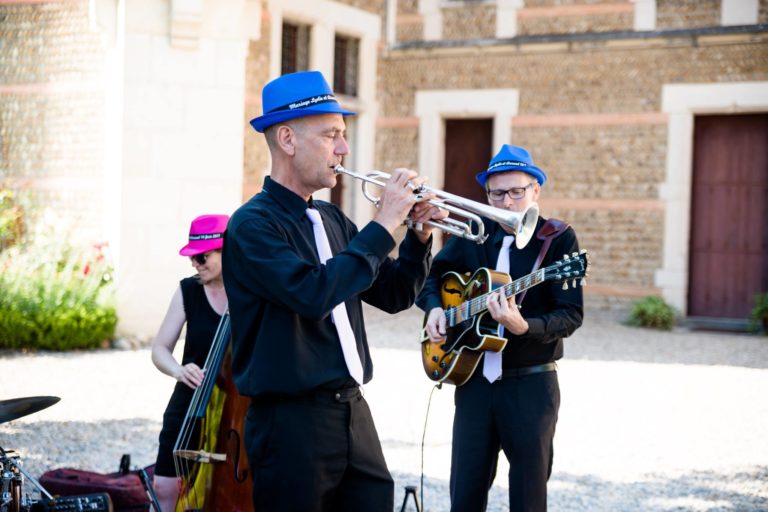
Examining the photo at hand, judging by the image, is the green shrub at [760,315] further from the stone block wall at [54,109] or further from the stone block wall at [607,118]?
the stone block wall at [54,109]

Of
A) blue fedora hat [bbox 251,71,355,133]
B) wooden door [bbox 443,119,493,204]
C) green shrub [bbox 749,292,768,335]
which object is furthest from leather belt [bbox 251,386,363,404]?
wooden door [bbox 443,119,493,204]

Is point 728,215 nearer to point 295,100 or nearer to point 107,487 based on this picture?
point 107,487

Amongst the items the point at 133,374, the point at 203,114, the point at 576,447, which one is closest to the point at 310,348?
the point at 576,447

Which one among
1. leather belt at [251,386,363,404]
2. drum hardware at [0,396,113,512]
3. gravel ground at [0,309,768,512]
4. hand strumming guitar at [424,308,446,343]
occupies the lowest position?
gravel ground at [0,309,768,512]

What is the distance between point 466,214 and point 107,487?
8.19 ft

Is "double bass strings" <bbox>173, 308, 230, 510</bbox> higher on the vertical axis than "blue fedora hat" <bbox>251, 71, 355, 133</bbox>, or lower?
lower

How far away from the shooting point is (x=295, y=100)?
3094mm

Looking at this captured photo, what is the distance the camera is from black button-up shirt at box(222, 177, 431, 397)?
2.86 meters

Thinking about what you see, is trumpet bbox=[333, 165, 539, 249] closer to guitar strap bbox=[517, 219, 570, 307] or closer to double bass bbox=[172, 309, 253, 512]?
guitar strap bbox=[517, 219, 570, 307]

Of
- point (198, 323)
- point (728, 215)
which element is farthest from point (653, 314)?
point (198, 323)

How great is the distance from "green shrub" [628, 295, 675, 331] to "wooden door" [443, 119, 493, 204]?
118 inches

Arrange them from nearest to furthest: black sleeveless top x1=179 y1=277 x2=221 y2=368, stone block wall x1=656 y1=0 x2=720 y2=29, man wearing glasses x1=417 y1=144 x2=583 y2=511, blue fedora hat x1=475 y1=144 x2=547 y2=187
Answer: man wearing glasses x1=417 y1=144 x2=583 y2=511, blue fedora hat x1=475 y1=144 x2=547 y2=187, black sleeveless top x1=179 y1=277 x2=221 y2=368, stone block wall x1=656 y1=0 x2=720 y2=29

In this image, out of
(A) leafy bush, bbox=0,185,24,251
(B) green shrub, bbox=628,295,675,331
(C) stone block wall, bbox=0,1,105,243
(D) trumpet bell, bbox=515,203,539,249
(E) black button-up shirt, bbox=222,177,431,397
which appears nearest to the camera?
(E) black button-up shirt, bbox=222,177,431,397

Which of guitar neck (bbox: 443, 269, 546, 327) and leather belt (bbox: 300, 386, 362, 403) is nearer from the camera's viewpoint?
leather belt (bbox: 300, 386, 362, 403)
